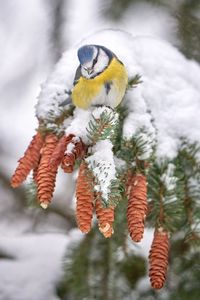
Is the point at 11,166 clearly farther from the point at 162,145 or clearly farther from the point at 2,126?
the point at 162,145

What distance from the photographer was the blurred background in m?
1.85

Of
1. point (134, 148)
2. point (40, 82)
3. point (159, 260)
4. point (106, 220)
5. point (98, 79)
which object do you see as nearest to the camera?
point (106, 220)

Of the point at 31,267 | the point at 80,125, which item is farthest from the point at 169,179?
the point at 31,267

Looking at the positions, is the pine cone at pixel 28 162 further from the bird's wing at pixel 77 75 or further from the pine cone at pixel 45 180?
the bird's wing at pixel 77 75

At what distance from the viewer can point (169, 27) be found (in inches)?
74.0

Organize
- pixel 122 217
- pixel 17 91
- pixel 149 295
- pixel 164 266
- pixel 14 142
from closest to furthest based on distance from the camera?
pixel 164 266 < pixel 122 217 < pixel 149 295 < pixel 17 91 < pixel 14 142

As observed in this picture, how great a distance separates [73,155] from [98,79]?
0.32 metres

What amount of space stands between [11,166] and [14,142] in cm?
13

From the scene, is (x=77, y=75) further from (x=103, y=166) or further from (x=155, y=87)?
(x=103, y=166)

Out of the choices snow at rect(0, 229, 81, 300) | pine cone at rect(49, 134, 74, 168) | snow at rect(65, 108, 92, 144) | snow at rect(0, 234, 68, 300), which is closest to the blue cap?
snow at rect(65, 108, 92, 144)

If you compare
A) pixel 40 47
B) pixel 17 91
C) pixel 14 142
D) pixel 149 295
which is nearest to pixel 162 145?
pixel 149 295

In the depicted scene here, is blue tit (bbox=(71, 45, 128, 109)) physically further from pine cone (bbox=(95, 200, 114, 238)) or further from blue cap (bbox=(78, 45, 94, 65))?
pine cone (bbox=(95, 200, 114, 238))

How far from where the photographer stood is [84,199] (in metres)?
1.03

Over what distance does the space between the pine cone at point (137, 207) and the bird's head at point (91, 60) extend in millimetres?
278
